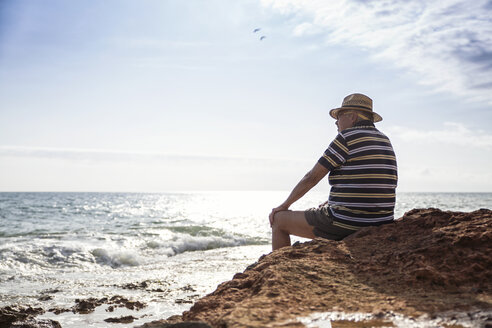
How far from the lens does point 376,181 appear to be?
3580mm

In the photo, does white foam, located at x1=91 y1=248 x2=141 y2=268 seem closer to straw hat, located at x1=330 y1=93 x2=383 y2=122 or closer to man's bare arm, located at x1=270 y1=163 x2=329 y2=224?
man's bare arm, located at x1=270 y1=163 x2=329 y2=224

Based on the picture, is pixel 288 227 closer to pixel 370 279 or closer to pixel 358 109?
pixel 358 109

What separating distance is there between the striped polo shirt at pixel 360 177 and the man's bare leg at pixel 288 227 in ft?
0.99

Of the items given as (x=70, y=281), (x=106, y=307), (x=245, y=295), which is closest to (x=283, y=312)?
(x=245, y=295)

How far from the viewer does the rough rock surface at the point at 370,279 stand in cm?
207

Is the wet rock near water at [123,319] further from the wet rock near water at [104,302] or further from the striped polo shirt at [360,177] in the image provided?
the striped polo shirt at [360,177]

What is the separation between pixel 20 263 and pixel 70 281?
2409 millimetres

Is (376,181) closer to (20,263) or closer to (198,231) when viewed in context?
(20,263)

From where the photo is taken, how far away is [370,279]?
2.52 meters

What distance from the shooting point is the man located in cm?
359

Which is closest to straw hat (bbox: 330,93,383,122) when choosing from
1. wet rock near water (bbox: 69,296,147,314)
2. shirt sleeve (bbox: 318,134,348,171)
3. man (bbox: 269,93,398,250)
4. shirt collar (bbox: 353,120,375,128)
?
shirt collar (bbox: 353,120,375,128)

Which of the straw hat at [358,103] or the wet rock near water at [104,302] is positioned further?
the wet rock near water at [104,302]

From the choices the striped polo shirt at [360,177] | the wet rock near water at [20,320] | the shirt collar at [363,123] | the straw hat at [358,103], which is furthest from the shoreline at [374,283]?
the wet rock near water at [20,320]

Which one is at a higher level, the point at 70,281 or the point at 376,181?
the point at 376,181
